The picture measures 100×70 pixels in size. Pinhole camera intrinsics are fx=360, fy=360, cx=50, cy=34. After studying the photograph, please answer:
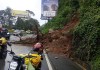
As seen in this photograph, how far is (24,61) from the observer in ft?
35.7

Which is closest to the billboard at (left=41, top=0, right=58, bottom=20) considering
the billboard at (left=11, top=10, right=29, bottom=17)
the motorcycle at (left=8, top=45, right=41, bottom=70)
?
the motorcycle at (left=8, top=45, right=41, bottom=70)

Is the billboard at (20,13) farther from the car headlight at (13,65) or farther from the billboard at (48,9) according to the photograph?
the car headlight at (13,65)

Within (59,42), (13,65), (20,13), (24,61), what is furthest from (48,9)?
(20,13)

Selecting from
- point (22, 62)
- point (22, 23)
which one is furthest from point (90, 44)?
point (22, 23)

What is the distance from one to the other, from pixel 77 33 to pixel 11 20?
90.4m

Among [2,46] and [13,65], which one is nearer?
[13,65]

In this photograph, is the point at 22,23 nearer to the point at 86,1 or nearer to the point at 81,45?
the point at 86,1

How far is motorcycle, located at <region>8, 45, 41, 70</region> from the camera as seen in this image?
10.2 m

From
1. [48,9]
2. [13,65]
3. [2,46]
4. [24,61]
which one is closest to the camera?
[13,65]

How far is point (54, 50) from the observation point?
2669cm

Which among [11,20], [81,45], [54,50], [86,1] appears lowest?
[11,20]

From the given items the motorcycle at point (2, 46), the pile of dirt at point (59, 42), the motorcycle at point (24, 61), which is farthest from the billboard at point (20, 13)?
the motorcycle at point (24, 61)

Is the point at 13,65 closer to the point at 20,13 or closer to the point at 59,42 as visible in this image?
the point at 59,42

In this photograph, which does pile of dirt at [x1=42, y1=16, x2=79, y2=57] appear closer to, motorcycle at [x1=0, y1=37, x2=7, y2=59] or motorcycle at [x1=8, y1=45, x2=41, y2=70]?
motorcycle at [x1=0, y1=37, x2=7, y2=59]
